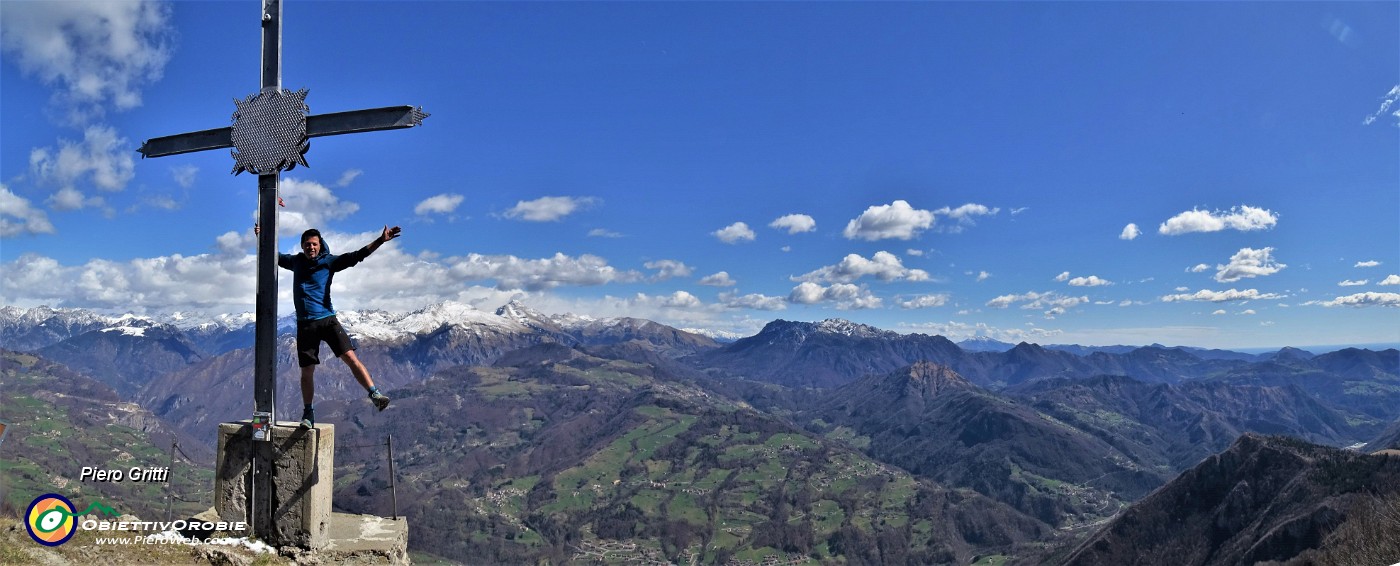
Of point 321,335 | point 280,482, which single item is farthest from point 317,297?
point 280,482

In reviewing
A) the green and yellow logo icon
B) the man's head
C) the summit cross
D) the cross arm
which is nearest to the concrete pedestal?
the summit cross

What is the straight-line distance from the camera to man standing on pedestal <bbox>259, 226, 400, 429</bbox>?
1105 centimetres

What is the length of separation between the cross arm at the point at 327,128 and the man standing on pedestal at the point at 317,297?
1677 millimetres

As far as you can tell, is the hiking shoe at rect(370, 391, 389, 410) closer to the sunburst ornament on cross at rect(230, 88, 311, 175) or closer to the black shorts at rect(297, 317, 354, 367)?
the black shorts at rect(297, 317, 354, 367)

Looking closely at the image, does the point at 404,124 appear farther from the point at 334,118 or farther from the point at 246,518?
the point at 246,518

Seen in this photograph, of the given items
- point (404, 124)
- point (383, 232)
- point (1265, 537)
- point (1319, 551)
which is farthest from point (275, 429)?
point (1265, 537)

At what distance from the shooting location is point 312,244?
1134cm

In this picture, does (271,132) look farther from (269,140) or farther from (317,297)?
(317,297)

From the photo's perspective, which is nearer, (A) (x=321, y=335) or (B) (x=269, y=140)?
(A) (x=321, y=335)

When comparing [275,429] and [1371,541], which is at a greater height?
[275,429]

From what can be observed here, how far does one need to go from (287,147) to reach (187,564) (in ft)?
21.9

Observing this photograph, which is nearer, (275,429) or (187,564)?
(187,564)

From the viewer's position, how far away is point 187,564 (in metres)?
10.4

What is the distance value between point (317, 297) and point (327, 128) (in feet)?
9.14
